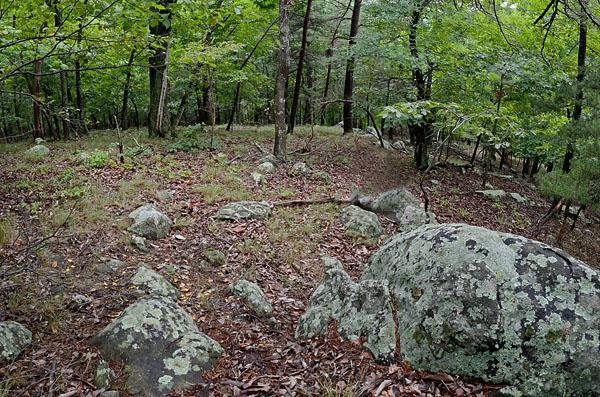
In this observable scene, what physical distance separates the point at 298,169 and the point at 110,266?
637cm

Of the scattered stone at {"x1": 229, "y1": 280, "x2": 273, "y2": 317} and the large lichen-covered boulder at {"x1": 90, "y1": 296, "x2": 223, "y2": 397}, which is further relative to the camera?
the scattered stone at {"x1": 229, "y1": 280, "x2": 273, "y2": 317}

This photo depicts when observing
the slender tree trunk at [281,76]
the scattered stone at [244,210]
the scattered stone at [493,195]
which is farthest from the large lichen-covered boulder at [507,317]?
the scattered stone at [493,195]

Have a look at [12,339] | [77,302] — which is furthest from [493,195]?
[12,339]

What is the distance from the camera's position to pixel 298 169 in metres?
10.3

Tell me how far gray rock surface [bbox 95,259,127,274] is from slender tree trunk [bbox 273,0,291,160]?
667cm

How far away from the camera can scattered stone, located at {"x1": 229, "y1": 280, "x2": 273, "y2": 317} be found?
172 inches

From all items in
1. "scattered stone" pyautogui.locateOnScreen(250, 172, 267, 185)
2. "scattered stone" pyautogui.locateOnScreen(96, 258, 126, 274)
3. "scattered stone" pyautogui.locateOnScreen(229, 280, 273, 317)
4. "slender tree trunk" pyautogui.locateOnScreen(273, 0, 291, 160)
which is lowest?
"scattered stone" pyautogui.locateOnScreen(229, 280, 273, 317)

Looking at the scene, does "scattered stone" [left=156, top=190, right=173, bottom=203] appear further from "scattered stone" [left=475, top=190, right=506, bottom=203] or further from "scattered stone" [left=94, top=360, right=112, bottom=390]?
"scattered stone" [left=475, top=190, right=506, bottom=203]

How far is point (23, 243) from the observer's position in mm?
4953

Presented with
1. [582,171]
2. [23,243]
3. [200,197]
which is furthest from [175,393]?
[582,171]

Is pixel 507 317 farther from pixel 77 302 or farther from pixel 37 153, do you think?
pixel 37 153

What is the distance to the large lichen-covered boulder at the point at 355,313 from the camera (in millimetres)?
3227

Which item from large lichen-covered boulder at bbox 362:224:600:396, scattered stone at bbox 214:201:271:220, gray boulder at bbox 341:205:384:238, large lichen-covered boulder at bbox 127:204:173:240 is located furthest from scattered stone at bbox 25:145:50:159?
large lichen-covered boulder at bbox 362:224:600:396

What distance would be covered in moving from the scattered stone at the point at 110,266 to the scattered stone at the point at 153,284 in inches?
16.2
